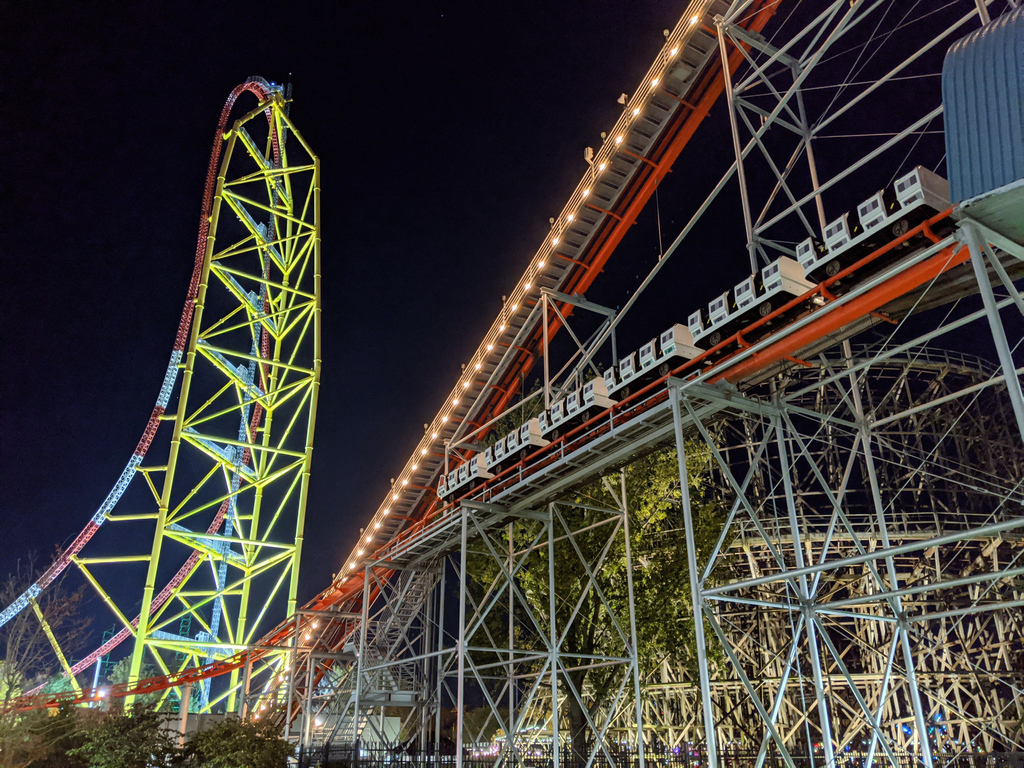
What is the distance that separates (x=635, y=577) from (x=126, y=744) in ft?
52.7

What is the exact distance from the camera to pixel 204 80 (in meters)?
47.4

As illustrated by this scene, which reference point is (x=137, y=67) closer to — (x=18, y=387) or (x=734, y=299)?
(x=18, y=387)

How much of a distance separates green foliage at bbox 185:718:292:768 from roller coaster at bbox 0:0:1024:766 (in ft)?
15.8

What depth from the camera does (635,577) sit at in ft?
82.3

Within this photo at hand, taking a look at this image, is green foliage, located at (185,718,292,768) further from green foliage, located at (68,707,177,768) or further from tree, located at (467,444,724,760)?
tree, located at (467,444,724,760)

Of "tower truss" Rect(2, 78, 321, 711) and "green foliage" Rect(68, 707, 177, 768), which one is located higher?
"tower truss" Rect(2, 78, 321, 711)

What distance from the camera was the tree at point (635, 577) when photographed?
77.9 ft

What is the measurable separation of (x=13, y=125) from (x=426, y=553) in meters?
36.6

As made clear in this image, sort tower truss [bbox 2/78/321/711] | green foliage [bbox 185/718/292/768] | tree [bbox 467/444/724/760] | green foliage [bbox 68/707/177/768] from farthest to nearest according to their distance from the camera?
tower truss [bbox 2/78/321/711], tree [bbox 467/444/724/760], green foliage [bbox 185/718/292/768], green foliage [bbox 68/707/177/768]

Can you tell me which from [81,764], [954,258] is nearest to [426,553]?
[81,764]

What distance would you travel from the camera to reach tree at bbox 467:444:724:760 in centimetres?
2373

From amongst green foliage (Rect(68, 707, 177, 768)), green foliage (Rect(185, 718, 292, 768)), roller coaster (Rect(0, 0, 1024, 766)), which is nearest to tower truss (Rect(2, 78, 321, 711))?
roller coaster (Rect(0, 0, 1024, 766))

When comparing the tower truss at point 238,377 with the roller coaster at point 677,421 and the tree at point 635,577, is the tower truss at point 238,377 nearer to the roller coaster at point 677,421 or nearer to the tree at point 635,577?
the roller coaster at point 677,421

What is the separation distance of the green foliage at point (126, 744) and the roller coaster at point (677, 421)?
430 centimetres
